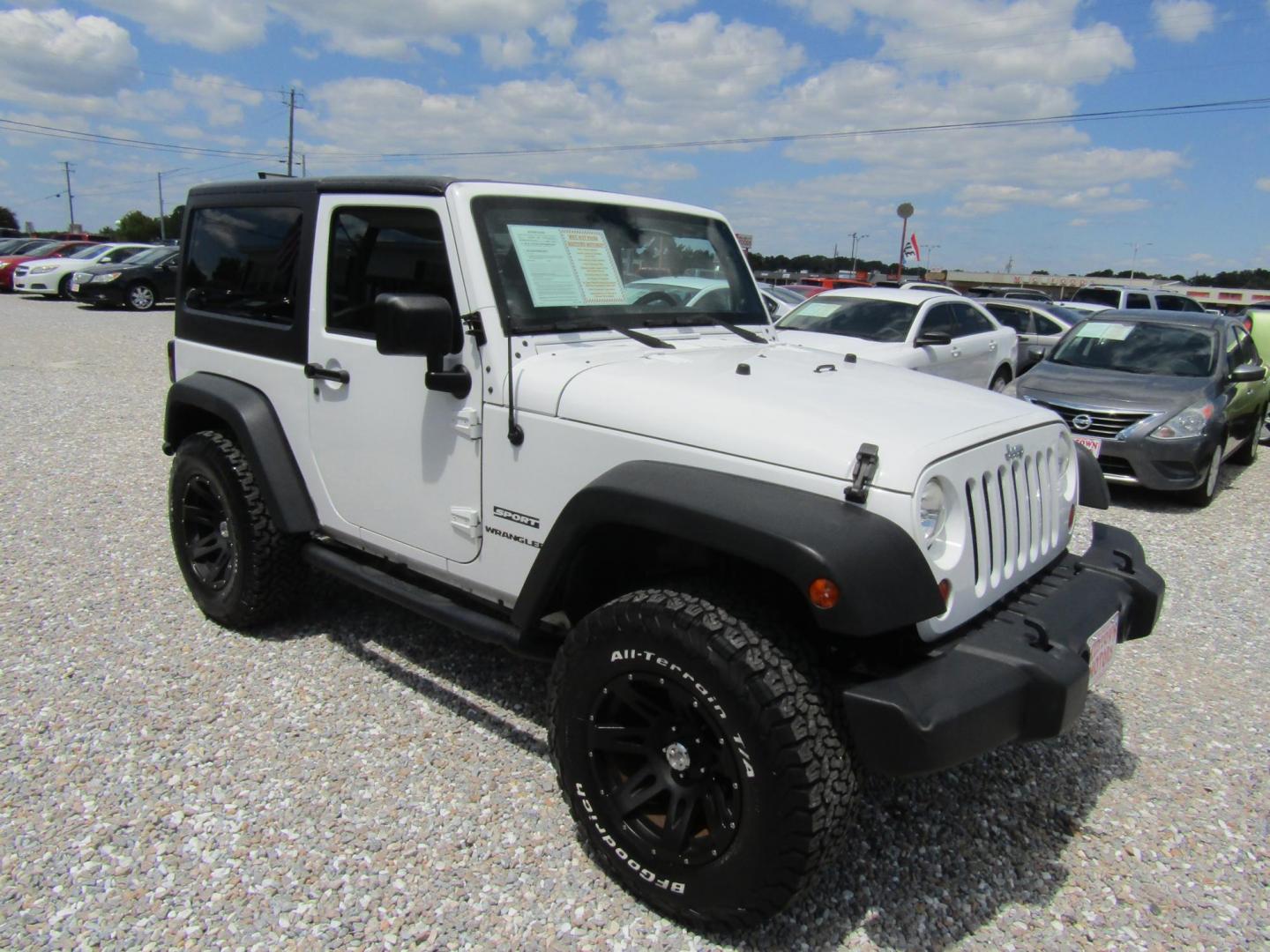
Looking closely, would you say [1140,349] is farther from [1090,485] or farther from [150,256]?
[150,256]

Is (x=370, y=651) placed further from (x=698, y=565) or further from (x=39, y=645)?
(x=698, y=565)

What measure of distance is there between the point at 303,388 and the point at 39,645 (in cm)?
173

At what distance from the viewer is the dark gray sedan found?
7004mm

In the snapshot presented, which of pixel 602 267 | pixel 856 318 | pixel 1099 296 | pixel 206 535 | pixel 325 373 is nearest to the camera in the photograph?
pixel 602 267

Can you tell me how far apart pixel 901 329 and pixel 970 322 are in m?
1.75

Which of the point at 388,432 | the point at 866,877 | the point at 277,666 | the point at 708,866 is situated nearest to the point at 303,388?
the point at 388,432

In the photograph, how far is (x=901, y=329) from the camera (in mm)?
9836

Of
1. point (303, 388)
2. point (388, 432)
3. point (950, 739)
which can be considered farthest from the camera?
point (303, 388)

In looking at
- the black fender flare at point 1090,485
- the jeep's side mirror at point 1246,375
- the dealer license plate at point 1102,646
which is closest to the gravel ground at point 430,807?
the dealer license plate at point 1102,646

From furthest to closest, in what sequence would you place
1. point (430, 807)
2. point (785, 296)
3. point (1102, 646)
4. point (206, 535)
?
point (785, 296) < point (206, 535) < point (430, 807) < point (1102, 646)

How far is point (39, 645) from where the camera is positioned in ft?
13.0

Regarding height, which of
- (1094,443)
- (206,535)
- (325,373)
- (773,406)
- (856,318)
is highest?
(773,406)

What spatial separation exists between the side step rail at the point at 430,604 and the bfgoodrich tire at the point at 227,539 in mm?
188

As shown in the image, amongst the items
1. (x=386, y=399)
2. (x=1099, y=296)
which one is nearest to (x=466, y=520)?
(x=386, y=399)
